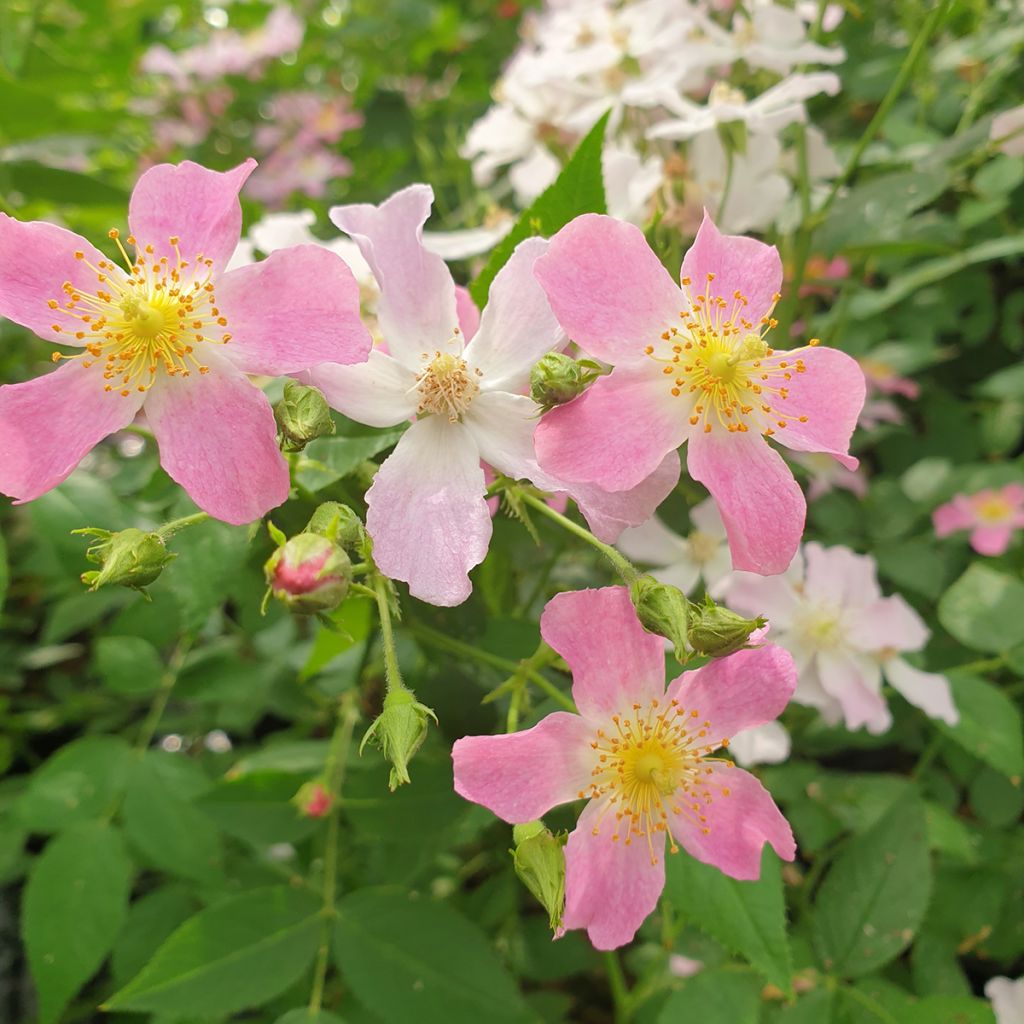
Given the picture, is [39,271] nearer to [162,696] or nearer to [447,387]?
[447,387]

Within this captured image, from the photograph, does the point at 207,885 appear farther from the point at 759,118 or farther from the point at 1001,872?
the point at 759,118

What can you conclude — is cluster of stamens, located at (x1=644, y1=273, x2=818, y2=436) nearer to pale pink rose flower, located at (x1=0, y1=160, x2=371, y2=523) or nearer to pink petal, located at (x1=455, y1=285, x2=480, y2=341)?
pink petal, located at (x1=455, y1=285, x2=480, y2=341)

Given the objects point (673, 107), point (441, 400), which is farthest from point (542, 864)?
point (673, 107)

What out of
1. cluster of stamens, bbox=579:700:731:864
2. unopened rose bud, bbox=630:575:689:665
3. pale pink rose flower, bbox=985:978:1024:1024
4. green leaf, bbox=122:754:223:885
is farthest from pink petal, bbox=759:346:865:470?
green leaf, bbox=122:754:223:885

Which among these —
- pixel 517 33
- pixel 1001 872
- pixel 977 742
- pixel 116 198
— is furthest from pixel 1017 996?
pixel 517 33

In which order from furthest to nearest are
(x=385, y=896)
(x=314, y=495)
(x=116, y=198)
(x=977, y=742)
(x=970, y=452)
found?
(x=970, y=452)
(x=116, y=198)
(x=977, y=742)
(x=385, y=896)
(x=314, y=495)

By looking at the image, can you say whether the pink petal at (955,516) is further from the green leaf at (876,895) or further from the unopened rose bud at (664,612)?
the unopened rose bud at (664,612)

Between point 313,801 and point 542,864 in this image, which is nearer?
point 542,864
